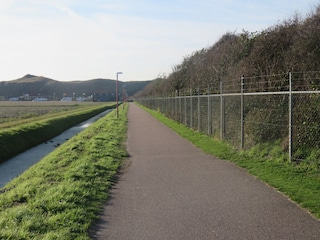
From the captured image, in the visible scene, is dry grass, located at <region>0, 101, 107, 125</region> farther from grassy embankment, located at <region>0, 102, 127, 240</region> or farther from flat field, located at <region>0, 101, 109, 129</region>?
grassy embankment, located at <region>0, 102, 127, 240</region>

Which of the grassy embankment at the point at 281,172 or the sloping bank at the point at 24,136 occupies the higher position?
the grassy embankment at the point at 281,172

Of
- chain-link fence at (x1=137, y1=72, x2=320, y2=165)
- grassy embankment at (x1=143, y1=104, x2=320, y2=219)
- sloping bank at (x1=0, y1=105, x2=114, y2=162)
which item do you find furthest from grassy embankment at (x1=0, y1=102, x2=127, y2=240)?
sloping bank at (x1=0, y1=105, x2=114, y2=162)

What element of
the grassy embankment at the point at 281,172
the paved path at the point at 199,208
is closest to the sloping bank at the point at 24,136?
the grassy embankment at the point at 281,172

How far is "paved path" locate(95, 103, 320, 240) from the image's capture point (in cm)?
548

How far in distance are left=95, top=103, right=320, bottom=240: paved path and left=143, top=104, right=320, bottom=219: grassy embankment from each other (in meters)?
0.25

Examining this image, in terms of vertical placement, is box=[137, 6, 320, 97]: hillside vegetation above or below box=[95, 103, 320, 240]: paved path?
above

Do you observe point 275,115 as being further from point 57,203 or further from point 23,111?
point 23,111

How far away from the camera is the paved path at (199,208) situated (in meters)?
5.48

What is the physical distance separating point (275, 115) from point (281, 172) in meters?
3.34

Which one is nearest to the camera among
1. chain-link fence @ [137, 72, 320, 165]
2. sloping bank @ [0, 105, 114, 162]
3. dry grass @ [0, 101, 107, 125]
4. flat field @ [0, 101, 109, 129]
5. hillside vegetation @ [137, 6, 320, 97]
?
chain-link fence @ [137, 72, 320, 165]

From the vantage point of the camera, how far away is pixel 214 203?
7.09m

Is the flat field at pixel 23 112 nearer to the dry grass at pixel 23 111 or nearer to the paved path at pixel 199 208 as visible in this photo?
the dry grass at pixel 23 111

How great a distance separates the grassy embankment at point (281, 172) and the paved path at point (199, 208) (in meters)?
0.25

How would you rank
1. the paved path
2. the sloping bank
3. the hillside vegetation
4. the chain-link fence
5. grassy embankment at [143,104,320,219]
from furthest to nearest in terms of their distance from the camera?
the sloping bank, the hillside vegetation, the chain-link fence, grassy embankment at [143,104,320,219], the paved path
